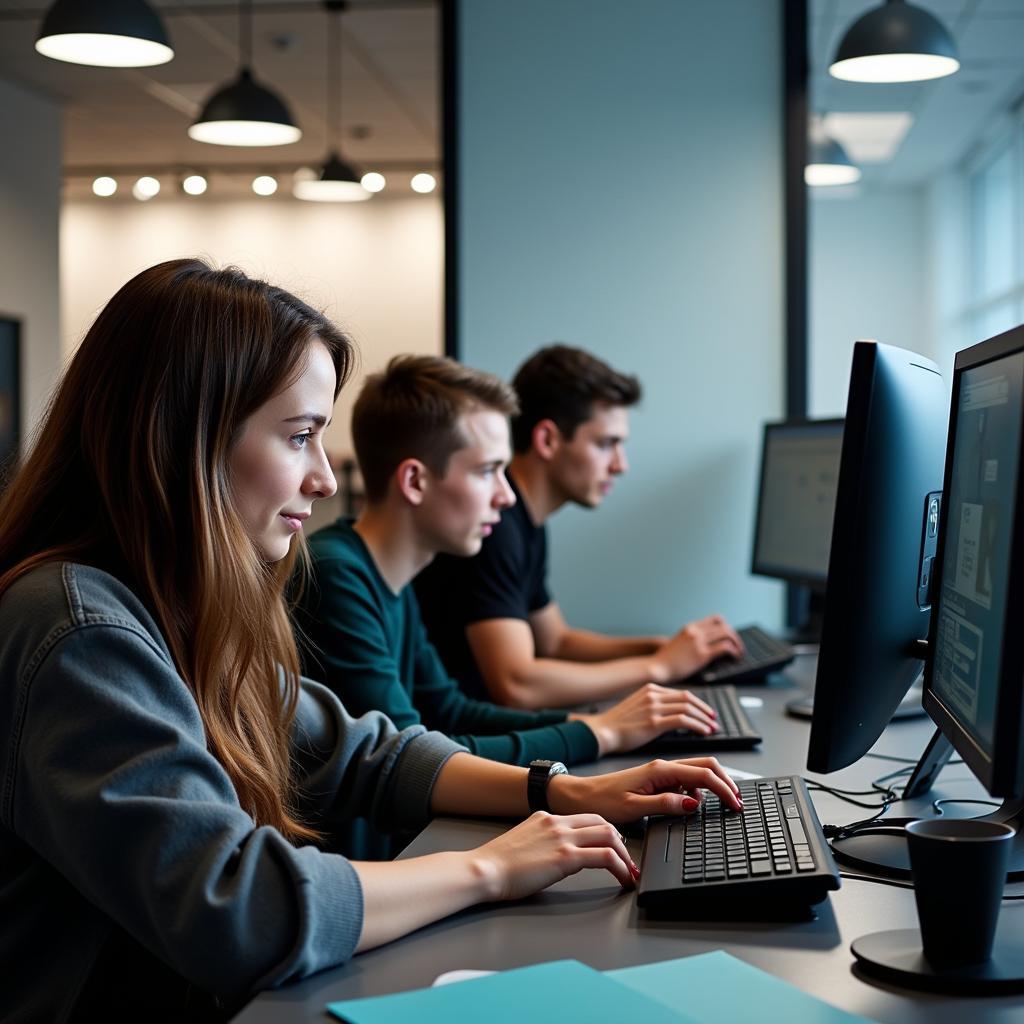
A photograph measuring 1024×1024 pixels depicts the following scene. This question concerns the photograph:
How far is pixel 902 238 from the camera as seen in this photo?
9.43 m

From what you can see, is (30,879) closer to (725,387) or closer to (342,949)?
(342,949)

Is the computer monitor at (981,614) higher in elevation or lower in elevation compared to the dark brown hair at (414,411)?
lower

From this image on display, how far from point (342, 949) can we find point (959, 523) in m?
0.61

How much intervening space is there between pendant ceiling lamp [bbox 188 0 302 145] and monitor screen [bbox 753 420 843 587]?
1.88 meters

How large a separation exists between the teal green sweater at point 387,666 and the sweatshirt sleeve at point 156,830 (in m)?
0.63

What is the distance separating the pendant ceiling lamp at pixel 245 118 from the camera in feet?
12.5

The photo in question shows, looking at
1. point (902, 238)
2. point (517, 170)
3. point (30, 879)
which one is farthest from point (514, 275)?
point (902, 238)

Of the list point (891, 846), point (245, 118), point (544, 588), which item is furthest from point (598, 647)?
point (245, 118)

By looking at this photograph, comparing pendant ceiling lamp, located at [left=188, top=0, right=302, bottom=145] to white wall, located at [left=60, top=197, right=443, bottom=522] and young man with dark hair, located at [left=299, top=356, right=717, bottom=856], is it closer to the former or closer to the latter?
young man with dark hair, located at [left=299, top=356, right=717, bottom=856]

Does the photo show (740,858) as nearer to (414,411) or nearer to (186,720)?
(186,720)

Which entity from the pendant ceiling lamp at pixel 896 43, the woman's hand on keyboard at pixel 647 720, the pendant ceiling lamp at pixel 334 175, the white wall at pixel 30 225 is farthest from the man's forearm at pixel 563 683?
the white wall at pixel 30 225

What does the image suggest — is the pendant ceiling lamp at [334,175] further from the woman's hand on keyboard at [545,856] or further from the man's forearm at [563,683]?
the woman's hand on keyboard at [545,856]

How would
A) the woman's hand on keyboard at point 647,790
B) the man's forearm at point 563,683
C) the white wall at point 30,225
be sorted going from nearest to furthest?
the woman's hand on keyboard at point 647,790
the man's forearm at point 563,683
the white wall at point 30,225

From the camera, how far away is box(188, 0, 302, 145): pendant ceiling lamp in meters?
3.81
